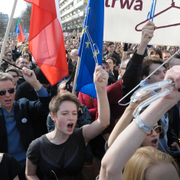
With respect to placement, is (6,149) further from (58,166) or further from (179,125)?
(179,125)

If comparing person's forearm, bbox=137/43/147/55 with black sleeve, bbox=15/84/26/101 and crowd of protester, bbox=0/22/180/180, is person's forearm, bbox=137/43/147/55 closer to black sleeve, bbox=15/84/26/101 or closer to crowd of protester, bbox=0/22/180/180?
crowd of protester, bbox=0/22/180/180

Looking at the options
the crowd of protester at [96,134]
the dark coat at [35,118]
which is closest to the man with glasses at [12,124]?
the crowd of protester at [96,134]

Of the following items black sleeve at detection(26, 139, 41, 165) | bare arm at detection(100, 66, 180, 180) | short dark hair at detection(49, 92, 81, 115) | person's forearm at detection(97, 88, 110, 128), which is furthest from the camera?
short dark hair at detection(49, 92, 81, 115)

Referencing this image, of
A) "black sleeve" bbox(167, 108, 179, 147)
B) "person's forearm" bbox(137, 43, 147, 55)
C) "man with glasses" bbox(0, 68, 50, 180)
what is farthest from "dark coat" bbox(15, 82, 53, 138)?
"black sleeve" bbox(167, 108, 179, 147)

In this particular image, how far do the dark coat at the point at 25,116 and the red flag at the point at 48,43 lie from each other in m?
0.37

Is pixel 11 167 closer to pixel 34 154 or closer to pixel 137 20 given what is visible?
pixel 34 154

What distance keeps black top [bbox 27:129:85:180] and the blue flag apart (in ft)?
2.80

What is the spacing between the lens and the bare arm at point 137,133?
2.83 ft

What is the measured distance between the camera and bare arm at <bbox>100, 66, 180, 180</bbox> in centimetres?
86

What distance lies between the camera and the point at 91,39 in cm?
248

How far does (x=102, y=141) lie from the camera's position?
113 inches

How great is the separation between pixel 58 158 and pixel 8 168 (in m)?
0.39

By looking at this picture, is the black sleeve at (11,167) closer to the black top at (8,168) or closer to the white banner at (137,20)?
the black top at (8,168)

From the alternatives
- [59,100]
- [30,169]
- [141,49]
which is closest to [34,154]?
[30,169]
